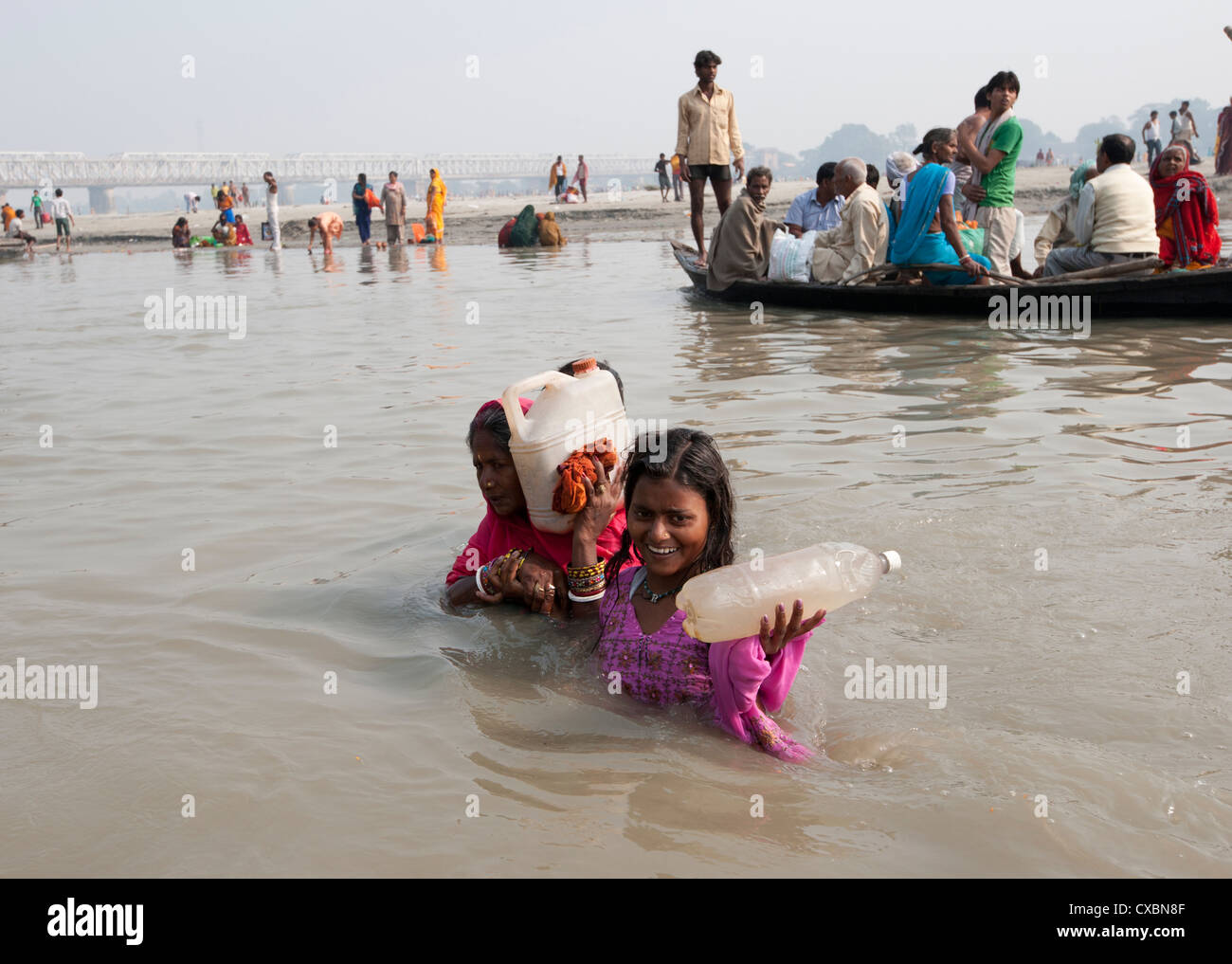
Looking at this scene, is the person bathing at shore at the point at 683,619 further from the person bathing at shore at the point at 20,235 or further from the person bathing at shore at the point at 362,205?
the person bathing at shore at the point at 20,235

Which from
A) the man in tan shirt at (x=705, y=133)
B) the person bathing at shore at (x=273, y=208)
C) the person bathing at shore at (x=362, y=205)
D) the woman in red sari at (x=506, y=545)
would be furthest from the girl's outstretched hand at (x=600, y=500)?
the person bathing at shore at (x=273, y=208)

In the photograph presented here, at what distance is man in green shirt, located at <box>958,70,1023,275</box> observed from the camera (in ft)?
30.3

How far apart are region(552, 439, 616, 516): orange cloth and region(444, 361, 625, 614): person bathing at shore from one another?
139 mm

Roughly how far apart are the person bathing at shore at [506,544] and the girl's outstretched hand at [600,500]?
0.07ft

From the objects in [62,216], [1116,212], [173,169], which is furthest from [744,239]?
[173,169]

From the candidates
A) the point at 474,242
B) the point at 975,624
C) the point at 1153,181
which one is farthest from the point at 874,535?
the point at 474,242

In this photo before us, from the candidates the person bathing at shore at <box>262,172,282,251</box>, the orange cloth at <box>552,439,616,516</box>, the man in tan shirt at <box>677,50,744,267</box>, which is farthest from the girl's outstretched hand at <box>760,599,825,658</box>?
the person bathing at shore at <box>262,172,282,251</box>

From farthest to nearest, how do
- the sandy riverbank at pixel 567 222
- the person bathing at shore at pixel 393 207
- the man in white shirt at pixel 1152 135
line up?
the man in white shirt at pixel 1152 135, the sandy riverbank at pixel 567 222, the person bathing at shore at pixel 393 207

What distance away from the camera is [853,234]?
10125 mm

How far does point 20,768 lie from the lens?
2.82 metres

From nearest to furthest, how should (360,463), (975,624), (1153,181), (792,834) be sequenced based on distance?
1. (792,834)
2. (975,624)
3. (360,463)
4. (1153,181)

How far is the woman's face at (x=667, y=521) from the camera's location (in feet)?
9.13
